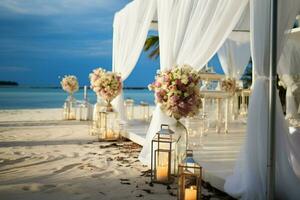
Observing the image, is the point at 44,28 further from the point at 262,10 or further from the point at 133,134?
the point at 262,10

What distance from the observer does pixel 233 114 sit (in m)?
8.80

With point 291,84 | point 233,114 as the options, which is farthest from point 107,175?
point 233,114

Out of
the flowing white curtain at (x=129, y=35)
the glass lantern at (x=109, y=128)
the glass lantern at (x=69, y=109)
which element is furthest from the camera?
the glass lantern at (x=69, y=109)

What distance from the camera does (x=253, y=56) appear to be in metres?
3.01

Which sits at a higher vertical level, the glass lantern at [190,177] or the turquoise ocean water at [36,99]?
the turquoise ocean water at [36,99]

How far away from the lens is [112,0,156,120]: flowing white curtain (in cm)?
564

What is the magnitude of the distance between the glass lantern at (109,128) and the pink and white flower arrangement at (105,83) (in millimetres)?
402

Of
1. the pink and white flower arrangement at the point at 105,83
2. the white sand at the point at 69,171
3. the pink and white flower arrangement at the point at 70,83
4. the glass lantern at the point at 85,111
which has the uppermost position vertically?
the pink and white flower arrangement at the point at 70,83

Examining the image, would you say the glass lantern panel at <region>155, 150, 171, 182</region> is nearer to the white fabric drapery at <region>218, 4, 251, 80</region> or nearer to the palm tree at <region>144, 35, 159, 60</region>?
the white fabric drapery at <region>218, 4, 251, 80</region>

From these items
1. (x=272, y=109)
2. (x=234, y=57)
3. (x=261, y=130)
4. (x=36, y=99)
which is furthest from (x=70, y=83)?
(x=36, y=99)

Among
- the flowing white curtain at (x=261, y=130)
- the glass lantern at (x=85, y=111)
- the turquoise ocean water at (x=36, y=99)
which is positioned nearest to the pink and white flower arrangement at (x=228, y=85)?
the flowing white curtain at (x=261, y=130)

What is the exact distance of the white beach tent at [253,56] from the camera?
285 centimetres

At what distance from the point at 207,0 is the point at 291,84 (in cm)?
372

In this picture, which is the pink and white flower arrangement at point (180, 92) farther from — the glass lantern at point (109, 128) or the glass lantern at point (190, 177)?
the glass lantern at point (109, 128)
